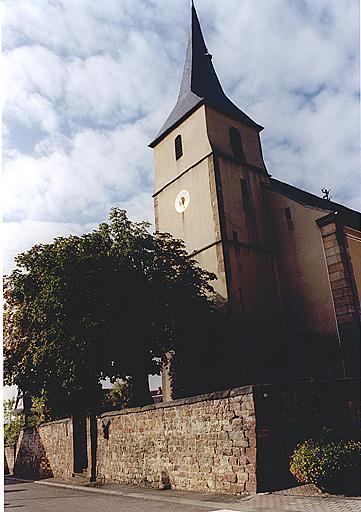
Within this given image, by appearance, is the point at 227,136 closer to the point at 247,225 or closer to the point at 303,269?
the point at 247,225

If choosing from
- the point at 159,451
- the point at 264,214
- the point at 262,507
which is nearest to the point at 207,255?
the point at 264,214

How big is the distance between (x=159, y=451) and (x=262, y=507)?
181 inches

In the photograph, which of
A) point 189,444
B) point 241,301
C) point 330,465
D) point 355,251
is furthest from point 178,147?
point 330,465

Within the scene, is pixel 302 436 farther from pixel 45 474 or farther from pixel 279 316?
pixel 45 474

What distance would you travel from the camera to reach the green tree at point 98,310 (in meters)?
16.3

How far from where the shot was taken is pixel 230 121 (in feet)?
82.3

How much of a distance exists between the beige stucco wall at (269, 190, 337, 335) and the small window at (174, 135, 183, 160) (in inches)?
224

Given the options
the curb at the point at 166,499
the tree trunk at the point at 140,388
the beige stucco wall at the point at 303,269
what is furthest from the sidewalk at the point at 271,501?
the beige stucco wall at the point at 303,269

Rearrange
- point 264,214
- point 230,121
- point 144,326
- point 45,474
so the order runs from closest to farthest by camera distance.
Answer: point 144,326
point 45,474
point 264,214
point 230,121

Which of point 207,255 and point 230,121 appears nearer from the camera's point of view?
point 207,255

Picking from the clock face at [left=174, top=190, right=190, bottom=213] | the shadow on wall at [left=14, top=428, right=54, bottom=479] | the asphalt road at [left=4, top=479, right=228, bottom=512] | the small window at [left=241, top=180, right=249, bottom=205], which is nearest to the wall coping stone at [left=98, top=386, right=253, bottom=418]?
the asphalt road at [left=4, top=479, right=228, bottom=512]

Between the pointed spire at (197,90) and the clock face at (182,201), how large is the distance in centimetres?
405

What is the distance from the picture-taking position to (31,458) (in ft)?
73.7

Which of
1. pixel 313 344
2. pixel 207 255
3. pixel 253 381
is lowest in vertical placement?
pixel 253 381
